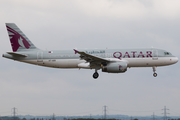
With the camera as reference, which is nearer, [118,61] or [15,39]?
[118,61]

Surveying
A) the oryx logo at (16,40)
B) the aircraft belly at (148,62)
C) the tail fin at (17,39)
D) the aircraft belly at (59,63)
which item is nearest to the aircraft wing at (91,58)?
the aircraft belly at (59,63)

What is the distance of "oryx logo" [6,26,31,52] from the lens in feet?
205

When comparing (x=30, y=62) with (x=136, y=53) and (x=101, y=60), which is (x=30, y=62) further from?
(x=136, y=53)

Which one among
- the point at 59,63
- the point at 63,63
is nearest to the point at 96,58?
the point at 63,63

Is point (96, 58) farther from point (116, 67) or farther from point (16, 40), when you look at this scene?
point (16, 40)

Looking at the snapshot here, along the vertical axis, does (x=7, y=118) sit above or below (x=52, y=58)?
below

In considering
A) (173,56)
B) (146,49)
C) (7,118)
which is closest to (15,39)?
(7,118)

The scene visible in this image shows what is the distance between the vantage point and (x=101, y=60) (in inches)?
2244

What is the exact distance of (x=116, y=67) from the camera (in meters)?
56.7

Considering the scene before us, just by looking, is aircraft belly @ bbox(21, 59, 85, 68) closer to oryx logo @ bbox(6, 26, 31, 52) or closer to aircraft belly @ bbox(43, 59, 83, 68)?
aircraft belly @ bbox(43, 59, 83, 68)

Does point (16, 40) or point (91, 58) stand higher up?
point (16, 40)

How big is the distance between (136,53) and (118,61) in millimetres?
3453

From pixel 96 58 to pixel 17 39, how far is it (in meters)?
15.7

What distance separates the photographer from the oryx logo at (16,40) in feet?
205
